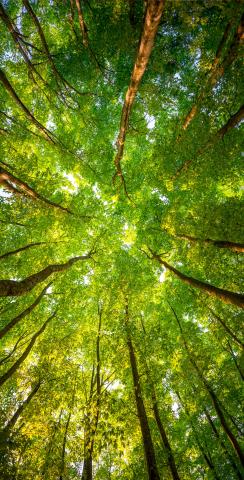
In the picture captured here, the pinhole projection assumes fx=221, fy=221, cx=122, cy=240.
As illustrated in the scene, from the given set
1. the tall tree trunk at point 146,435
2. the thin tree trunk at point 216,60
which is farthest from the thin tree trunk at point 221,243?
the tall tree trunk at point 146,435

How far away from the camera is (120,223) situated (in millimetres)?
14945

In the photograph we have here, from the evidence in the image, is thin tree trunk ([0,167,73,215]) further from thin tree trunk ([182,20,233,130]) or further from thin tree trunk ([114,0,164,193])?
thin tree trunk ([182,20,233,130])

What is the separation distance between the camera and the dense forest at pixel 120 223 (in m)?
6.45

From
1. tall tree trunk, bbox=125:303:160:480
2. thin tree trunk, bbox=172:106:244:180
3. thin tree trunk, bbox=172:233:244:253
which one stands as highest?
thin tree trunk, bbox=172:106:244:180

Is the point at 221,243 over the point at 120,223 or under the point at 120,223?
under

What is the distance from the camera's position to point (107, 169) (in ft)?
40.8

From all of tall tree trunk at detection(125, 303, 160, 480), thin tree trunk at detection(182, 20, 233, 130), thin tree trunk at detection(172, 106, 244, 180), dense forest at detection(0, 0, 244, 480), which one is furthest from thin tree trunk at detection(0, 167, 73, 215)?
tall tree trunk at detection(125, 303, 160, 480)

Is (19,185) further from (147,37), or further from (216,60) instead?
(216,60)

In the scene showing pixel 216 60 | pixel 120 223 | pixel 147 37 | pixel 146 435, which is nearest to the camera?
pixel 147 37

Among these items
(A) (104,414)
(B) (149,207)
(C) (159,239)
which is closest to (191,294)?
(C) (159,239)

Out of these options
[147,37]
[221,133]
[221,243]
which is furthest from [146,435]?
[147,37]

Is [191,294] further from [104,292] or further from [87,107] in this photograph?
[87,107]

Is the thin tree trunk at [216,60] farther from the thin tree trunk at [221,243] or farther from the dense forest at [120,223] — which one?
the thin tree trunk at [221,243]

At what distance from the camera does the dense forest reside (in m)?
6.45
